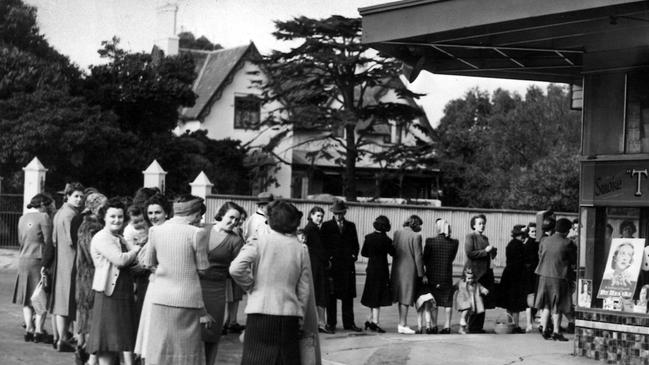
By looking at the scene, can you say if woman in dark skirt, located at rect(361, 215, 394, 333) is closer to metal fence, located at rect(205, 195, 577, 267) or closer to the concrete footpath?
the concrete footpath

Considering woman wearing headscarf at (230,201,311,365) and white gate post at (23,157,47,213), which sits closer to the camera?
woman wearing headscarf at (230,201,311,365)

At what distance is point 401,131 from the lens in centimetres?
5369

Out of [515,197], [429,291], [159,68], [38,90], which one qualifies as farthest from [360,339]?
[515,197]

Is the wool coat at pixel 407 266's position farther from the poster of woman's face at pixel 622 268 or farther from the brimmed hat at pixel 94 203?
the brimmed hat at pixel 94 203

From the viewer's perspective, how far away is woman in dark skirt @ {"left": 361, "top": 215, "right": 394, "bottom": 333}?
15.8 meters

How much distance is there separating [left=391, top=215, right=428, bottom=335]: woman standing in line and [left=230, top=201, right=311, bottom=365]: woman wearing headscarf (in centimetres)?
757

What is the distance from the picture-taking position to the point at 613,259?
12484 mm

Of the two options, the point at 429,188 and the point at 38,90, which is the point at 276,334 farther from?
the point at 429,188

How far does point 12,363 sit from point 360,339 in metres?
4.73

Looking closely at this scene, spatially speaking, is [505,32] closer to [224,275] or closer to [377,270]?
[224,275]

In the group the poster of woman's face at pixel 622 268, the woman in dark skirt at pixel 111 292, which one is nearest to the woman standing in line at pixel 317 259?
the poster of woman's face at pixel 622 268

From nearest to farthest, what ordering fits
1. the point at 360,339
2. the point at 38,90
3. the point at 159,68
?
the point at 360,339
the point at 38,90
the point at 159,68

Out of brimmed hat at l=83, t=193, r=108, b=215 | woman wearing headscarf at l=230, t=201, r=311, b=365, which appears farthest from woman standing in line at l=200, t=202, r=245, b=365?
woman wearing headscarf at l=230, t=201, r=311, b=365

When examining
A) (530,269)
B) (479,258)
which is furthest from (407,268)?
(530,269)
